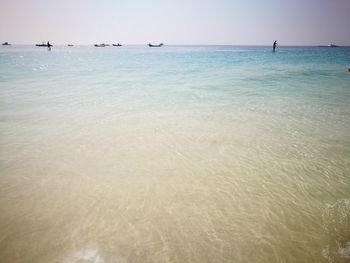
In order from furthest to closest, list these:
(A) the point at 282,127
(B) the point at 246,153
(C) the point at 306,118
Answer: (C) the point at 306,118 < (A) the point at 282,127 < (B) the point at 246,153

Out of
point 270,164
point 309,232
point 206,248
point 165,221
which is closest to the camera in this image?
point 206,248

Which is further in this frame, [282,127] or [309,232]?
[282,127]

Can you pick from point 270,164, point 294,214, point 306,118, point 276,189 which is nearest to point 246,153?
point 270,164

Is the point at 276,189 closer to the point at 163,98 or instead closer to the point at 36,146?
the point at 36,146

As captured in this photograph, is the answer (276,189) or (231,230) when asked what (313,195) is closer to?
(276,189)

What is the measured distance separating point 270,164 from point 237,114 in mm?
4590

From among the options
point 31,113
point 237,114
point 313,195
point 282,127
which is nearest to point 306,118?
point 282,127

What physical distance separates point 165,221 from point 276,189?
8.14 ft

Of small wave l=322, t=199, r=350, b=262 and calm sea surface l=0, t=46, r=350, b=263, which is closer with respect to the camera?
small wave l=322, t=199, r=350, b=262

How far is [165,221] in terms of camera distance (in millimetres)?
4168

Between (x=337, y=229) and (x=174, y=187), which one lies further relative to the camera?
(x=174, y=187)

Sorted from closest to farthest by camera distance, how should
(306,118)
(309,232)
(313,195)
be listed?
(309,232) < (313,195) < (306,118)

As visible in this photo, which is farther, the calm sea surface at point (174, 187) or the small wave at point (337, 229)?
the calm sea surface at point (174, 187)

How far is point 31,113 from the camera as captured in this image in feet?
33.2
